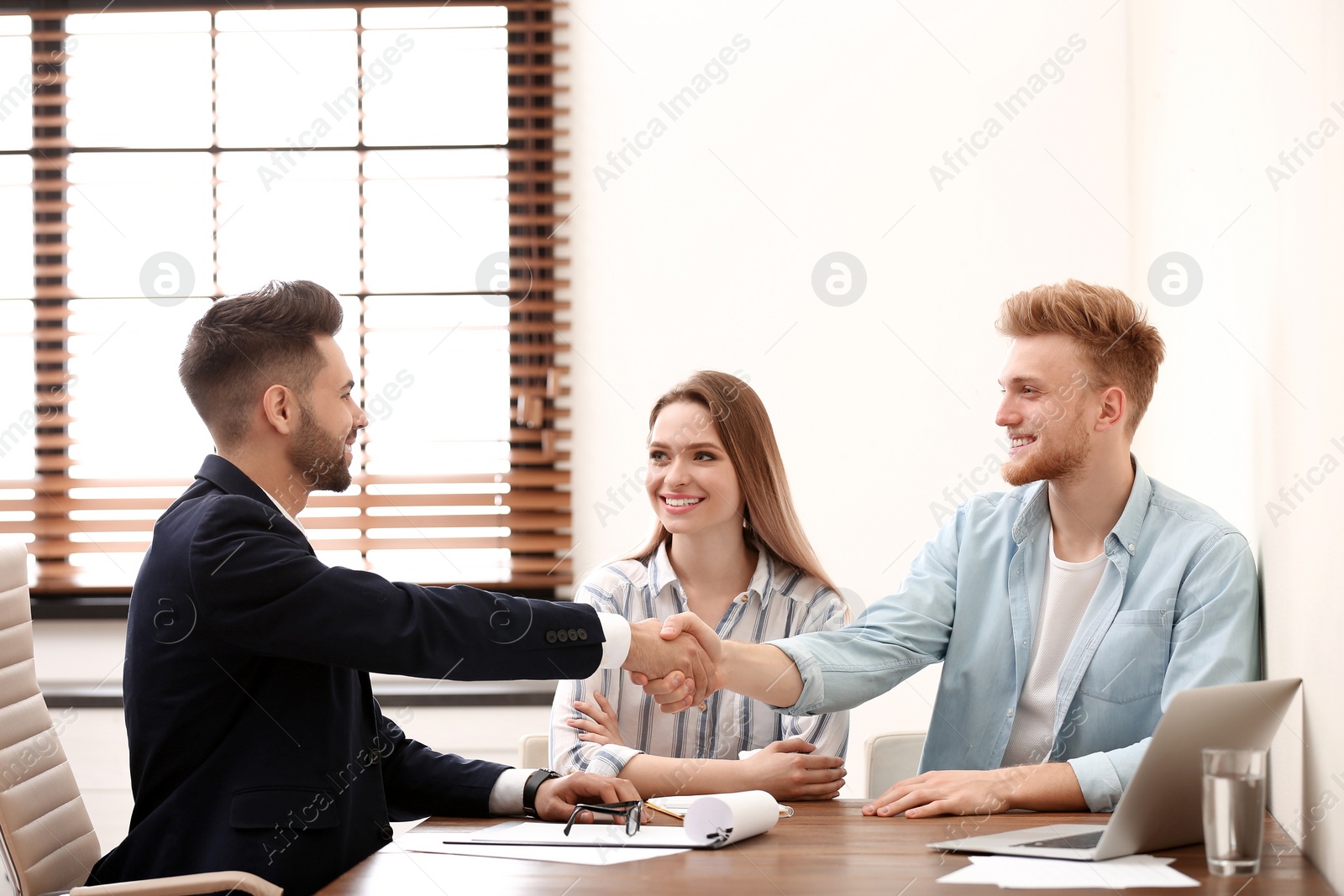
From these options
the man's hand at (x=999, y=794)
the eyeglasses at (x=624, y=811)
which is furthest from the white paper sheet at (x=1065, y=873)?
the eyeglasses at (x=624, y=811)

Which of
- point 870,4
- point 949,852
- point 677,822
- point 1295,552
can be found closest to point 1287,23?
point 1295,552

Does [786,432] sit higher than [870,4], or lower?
lower

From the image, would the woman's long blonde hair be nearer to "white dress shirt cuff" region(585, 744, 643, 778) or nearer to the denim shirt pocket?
"white dress shirt cuff" region(585, 744, 643, 778)

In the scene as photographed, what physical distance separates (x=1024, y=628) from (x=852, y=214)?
1.75 meters

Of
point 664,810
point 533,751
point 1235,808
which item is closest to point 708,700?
point 533,751

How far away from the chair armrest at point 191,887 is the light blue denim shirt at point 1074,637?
34.1 inches

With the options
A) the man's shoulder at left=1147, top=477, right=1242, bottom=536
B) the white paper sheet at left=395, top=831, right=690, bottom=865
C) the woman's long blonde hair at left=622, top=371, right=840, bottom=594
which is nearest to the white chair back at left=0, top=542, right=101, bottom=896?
the white paper sheet at left=395, top=831, right=690, bottom=865

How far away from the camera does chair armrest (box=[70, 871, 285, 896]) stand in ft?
4.39

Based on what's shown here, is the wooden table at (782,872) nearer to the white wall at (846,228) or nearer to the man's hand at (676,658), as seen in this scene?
the man's hand at (676,658)

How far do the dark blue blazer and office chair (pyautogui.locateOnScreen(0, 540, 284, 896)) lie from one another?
250 millimetres

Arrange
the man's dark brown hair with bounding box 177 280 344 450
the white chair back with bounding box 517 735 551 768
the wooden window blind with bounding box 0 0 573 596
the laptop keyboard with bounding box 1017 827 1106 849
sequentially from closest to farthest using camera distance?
the laptop keyboard with bounding box 1017 827 1106 849
the man's dark brown hair with bounding box 177 280 344 450
the white chair back with bounding box 517 735 551 768
the wooden window blind with bounding box 0 0 573 596

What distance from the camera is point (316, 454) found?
184 centimetres

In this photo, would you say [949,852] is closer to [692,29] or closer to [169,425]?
[692,29]

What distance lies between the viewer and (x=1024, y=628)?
186 cm
